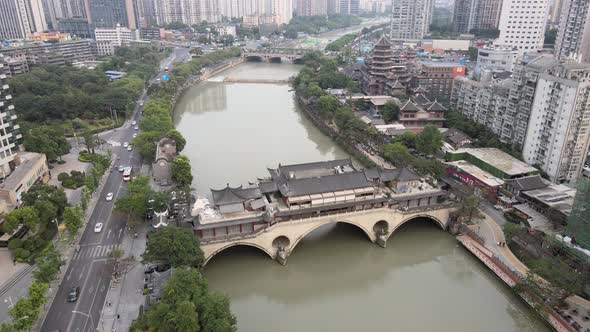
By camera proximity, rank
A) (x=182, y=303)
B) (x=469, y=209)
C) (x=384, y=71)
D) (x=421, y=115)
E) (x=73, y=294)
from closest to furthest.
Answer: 1. (x=182, y=303)
2. (x=73, y=294)
3. (x=469, y=209)
4. (x=421, y=115)
5. (x=384, y=71)

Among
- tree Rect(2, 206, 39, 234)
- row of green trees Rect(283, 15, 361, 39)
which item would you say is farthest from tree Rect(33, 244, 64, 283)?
row of green trees Rect(283, 15, 361, 39)

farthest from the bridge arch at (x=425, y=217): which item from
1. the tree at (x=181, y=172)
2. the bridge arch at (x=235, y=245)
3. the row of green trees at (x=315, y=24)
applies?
the row of green trees at (x=315, y=24)

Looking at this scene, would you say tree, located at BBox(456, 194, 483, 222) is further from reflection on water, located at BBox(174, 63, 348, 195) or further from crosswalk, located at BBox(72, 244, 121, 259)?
crosswalk, located at BBox(72, 244, 121, 259)

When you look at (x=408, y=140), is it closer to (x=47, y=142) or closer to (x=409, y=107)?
(x=409, y=107)

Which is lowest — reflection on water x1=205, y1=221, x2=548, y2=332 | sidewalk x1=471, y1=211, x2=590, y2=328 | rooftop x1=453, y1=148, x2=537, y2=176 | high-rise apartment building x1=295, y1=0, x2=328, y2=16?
reflection on water x1=205, y1=221, x2=548, y2=332

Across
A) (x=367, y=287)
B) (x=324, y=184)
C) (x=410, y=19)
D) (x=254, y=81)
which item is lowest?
(x=367, y=287)

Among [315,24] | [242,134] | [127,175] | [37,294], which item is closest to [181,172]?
[127,175]

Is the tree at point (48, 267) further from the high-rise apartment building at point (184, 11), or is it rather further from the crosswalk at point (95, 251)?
the high-rise apartment building at point (184, 11)
